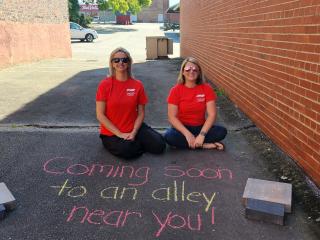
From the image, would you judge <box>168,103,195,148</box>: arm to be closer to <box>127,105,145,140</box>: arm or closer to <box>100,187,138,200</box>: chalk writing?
<box>127,105,145,140</box>: arm

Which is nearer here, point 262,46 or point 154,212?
point 154,212

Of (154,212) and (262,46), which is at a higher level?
(262,46)

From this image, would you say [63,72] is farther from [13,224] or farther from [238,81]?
[13,224]

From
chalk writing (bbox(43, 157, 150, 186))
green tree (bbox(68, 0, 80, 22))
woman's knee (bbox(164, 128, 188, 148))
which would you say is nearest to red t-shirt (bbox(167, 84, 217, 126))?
woman's knee (bbox(164, 128, 188, 148))

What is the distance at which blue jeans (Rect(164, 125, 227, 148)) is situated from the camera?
5004mm

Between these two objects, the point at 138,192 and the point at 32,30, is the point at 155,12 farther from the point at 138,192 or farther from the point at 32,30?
the point at 138,192

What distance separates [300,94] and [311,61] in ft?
1.43

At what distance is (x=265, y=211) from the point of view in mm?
3318

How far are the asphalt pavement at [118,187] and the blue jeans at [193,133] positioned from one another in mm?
113

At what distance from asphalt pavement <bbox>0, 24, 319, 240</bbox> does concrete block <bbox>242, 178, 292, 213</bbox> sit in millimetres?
135

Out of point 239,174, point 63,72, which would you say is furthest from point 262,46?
point 63,72

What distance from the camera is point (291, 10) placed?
4.45 meters

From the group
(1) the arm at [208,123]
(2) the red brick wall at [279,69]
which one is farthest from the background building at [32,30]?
(1) the arm at [208,123]

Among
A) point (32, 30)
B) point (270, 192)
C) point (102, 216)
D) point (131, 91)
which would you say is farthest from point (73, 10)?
point (270, 192)
